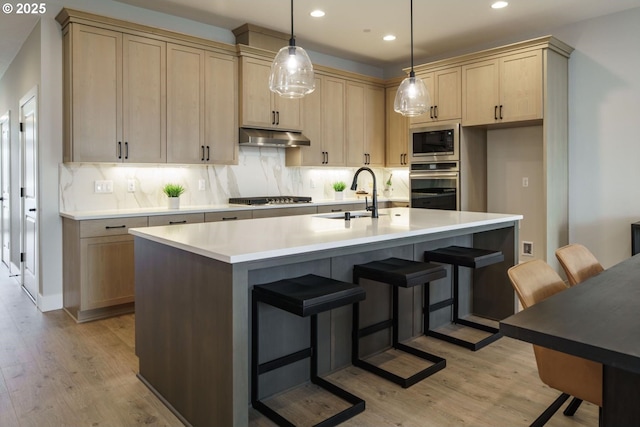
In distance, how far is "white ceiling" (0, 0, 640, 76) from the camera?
4.32m

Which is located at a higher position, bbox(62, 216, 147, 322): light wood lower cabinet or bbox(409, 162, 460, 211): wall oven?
bbox(409, 162, 460, 211): wall oven

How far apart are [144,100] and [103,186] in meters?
0.92

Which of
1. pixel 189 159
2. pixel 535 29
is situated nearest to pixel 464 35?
pixel 535 29

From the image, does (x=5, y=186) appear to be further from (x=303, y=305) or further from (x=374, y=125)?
(x=303, y=305)

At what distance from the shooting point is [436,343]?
319 cm

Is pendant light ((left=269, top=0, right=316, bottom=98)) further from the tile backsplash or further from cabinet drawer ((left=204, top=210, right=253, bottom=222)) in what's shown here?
the tile backsplash

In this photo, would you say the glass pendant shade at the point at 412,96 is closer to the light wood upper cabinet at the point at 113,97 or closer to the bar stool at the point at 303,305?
the bar stool at the point at 303,305

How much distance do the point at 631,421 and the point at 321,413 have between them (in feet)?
4.70

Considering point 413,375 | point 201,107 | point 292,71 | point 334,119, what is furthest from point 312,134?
point 413,375

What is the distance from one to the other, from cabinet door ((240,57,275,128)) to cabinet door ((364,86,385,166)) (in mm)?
1722

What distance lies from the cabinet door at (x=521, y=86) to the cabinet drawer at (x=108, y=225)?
12.8ft

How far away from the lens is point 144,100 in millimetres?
4215

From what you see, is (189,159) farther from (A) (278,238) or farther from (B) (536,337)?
(B) (536,337)

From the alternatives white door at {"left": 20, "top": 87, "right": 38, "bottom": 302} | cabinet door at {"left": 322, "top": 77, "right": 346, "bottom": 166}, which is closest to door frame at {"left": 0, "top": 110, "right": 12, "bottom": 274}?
white door at {"left": 20, "top": 87, "right": 38, "bottom": 302}
